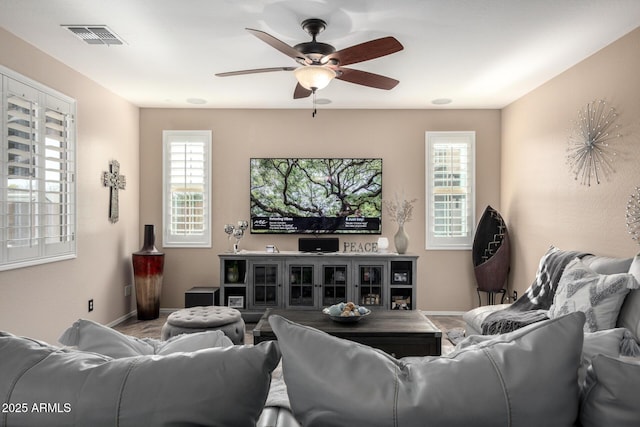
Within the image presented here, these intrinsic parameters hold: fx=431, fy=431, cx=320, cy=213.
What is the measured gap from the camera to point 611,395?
0.83 m

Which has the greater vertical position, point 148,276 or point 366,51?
point 366,51

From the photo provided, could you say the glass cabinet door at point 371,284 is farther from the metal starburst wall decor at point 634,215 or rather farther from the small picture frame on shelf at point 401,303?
the metal starburst wall decor at point 634,215

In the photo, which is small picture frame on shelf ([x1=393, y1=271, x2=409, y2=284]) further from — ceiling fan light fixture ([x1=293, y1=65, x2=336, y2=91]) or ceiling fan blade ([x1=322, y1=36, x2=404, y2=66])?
ceiling fan blade ([x1=322, y1=36, x2=404, y2=66])

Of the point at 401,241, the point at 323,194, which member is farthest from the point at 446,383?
the point at 323,194

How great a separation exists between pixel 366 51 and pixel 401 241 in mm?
2774

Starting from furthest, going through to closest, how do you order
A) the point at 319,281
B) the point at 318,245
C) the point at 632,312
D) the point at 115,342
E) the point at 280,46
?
1. the point at 318,245
2. the point at 319,281
3. the point at 280,46
4. the point at 632,312
5. the point at 115,342

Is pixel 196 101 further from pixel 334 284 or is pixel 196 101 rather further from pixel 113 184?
pixel 334 284

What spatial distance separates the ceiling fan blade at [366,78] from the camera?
3.24 meters

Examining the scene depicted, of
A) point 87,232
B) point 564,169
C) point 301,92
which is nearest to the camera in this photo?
point 301,92

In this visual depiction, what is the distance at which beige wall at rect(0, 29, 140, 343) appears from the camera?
3.41 m

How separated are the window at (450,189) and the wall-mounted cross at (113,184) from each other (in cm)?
375

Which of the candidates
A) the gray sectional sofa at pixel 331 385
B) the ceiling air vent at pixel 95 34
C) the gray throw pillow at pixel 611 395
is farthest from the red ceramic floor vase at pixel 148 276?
the gray throw pillow at pixel 611 395

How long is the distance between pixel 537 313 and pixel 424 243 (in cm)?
240

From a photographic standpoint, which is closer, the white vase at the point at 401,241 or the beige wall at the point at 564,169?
the beige wall at the point at 564,169
